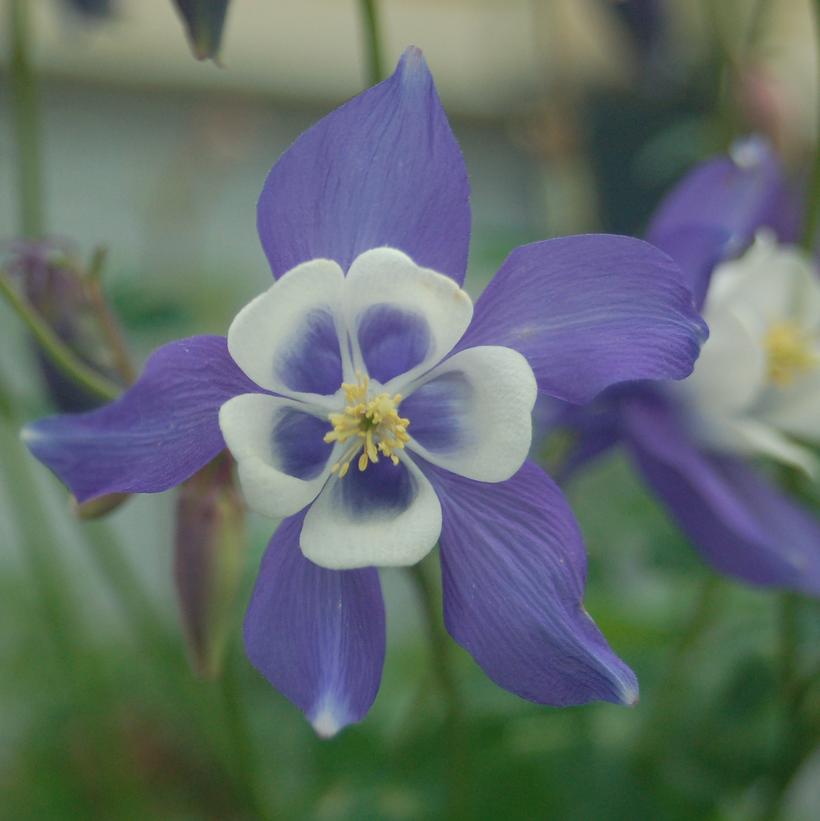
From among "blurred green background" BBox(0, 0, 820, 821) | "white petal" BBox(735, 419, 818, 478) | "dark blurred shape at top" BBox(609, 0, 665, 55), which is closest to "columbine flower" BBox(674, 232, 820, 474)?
"white petal" BBox(735, 419, 818, 478)

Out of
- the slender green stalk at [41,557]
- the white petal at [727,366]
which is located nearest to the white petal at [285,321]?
the white petal at [727,366]

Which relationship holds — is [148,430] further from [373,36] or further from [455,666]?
[455,666]

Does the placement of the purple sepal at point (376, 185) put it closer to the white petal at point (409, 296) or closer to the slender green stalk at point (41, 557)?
the white petal at point (409, 296)

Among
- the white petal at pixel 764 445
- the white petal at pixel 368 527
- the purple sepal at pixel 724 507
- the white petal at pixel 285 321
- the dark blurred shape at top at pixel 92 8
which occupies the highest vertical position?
the white petal at pixel 285 321

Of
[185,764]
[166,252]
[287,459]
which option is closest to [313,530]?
[287,459]

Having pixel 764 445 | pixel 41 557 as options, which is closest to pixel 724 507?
pixel 764 445

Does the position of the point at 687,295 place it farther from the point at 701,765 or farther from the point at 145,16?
the point at 145,16

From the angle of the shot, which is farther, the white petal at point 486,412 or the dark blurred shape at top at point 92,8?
the dark blurred shape at top at point 92,8
